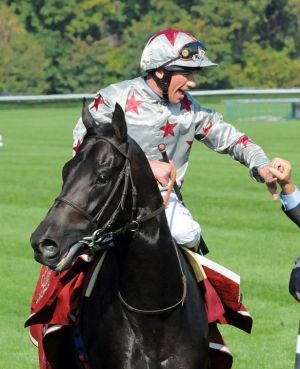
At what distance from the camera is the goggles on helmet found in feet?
20.2

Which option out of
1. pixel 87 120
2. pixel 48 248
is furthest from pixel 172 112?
pixel 48 248

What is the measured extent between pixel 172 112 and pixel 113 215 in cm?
128

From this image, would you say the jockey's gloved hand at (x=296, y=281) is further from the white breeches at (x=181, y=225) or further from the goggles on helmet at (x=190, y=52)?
the goggles on helmet at (x=190, y=52)

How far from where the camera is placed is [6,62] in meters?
65.9

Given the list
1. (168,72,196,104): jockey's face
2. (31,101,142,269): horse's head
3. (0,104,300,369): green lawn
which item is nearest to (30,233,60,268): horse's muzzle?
(31,101,142,269): horse's head

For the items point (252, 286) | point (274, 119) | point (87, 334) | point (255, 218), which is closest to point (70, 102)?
point (274, 119)

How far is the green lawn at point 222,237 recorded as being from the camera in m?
9.05

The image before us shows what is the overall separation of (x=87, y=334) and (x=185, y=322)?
1.58 ft

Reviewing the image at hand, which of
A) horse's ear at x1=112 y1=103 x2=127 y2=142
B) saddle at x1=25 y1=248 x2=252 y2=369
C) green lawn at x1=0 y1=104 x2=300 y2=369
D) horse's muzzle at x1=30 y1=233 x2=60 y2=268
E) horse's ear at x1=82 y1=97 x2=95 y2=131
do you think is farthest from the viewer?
green lawn at x1=0 y1=104 x2=300 y2=369

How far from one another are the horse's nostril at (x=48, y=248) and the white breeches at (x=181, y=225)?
118 centimetres

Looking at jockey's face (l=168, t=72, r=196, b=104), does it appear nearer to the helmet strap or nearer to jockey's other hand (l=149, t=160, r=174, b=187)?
the helmet strap

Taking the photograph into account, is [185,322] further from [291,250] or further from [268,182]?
[291,250]

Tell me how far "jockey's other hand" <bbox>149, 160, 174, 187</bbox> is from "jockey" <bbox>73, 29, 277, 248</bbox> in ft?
0.88

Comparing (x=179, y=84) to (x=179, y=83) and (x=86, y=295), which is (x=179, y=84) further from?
(x=86, y=295)
